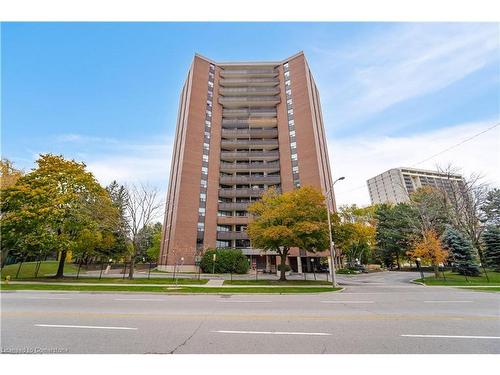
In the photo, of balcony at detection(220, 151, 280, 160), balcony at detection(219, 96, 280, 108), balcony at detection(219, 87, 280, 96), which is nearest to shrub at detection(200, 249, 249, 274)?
balcony at detection(220, 151, 280, 160)

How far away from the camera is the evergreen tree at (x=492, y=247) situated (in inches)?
1304

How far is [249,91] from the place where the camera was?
182ft

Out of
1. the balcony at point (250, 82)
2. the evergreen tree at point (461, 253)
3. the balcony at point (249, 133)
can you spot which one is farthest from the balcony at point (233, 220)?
the balcony at point (250, 82)

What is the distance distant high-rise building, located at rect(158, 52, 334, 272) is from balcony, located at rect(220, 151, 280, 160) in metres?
0.21

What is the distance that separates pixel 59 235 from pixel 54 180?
559 cm

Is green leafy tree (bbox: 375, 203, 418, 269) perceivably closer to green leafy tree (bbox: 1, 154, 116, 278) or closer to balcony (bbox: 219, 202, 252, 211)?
balcony (bbox: 219, 202, 252, 211)

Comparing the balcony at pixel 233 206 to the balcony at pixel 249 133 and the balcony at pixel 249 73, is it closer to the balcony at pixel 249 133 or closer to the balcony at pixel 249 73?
the balcony at pixel 249 133

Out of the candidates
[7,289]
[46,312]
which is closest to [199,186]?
[7,289]

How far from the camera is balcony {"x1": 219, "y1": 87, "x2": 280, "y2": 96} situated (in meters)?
54.9

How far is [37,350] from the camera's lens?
16.8 ft

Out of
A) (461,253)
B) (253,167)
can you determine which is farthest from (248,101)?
(461,253)

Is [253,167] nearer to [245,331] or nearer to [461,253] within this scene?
[461,253]

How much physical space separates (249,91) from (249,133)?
11.2 meters

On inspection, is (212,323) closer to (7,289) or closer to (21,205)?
(7,289)
